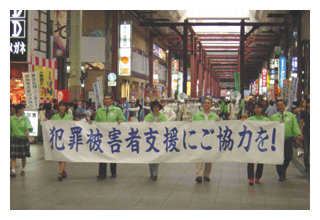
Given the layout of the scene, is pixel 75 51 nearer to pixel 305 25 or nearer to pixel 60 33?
pixel 60 33

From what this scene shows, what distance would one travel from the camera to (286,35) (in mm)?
37562

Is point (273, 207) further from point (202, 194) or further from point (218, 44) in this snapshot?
point (218, 44)

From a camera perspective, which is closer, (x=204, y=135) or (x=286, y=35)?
(x=204, y=135)

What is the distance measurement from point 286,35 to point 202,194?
32.9 metres

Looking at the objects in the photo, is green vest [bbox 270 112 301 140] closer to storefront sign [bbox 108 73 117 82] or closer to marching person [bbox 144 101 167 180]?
marching person [bbox 144 101 167 180]

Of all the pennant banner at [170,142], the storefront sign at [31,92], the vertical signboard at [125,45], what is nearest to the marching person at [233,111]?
the vertical signboard at [125,45]

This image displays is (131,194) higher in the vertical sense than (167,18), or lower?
lower

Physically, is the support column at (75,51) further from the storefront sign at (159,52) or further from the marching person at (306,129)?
the storefront sign at (159,52)

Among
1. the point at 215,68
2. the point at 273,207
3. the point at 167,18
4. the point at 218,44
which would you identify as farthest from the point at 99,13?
the point at 215,68

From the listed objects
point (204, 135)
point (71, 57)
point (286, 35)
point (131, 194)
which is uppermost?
point (286, 35)

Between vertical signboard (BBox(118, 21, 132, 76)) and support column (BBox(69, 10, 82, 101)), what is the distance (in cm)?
647

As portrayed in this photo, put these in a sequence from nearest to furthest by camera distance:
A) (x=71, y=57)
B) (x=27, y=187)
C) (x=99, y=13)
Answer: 1. (x=27, y=187)
2. (x=71, y=57)
3. (x=99, y=13)

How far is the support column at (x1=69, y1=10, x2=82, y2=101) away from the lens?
2559 centimetres

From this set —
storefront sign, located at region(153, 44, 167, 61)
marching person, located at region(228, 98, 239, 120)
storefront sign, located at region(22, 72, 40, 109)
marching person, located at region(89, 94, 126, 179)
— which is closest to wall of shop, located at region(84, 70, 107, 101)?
marching person, located at region(228, 98, 239, 120)
